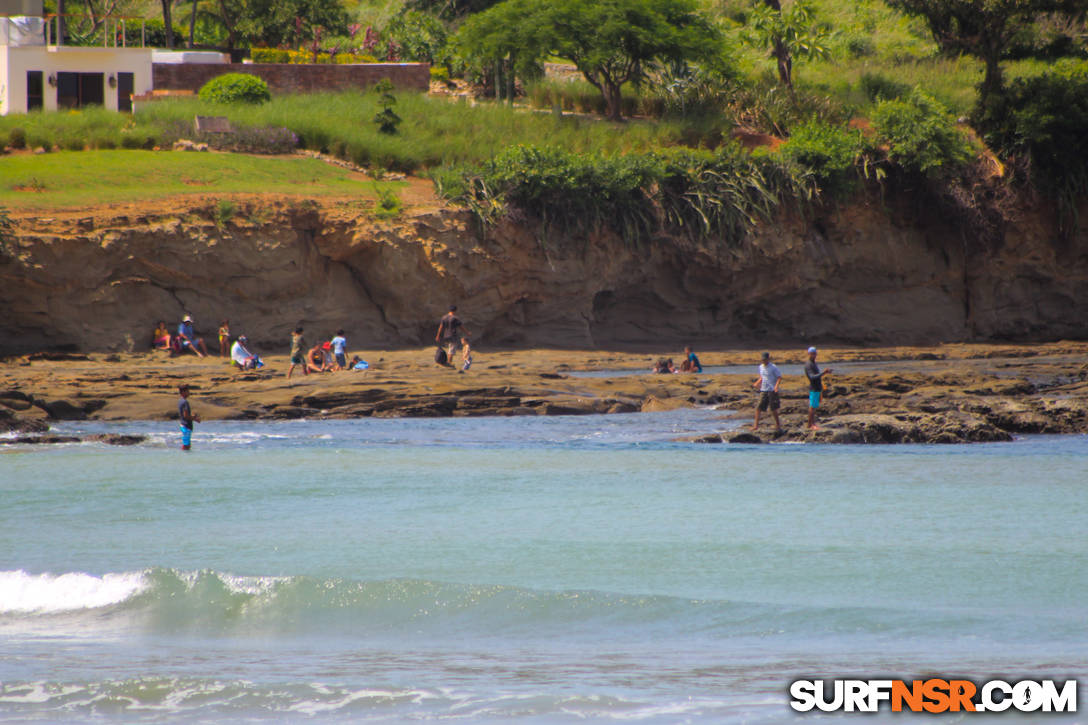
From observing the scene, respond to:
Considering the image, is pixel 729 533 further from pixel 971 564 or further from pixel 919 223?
pixel 919 223

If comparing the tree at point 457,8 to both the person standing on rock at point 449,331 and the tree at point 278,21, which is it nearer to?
the tree at point 278,21

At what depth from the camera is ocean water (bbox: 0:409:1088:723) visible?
7887mm

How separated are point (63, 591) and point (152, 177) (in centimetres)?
2540

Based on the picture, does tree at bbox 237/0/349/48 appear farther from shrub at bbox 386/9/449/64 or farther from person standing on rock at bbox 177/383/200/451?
person standing on rock at bbox 177/383/200/451

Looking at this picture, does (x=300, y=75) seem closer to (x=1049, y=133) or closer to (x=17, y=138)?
(x=17, y=138)

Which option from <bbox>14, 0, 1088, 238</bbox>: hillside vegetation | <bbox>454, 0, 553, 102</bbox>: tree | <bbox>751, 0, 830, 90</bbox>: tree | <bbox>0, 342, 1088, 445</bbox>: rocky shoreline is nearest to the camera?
<bbox>0, 342, 1088, 445</bbox>: rocky shoreline

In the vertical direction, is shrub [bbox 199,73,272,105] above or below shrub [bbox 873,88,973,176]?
above

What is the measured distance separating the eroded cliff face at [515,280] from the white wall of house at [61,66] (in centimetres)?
1367

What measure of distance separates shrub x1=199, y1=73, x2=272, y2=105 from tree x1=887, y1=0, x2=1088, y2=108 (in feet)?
73.3

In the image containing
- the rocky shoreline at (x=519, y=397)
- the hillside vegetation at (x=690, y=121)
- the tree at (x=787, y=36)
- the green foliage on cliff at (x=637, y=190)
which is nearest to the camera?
the rocky shoreline at (x=519, y=397)

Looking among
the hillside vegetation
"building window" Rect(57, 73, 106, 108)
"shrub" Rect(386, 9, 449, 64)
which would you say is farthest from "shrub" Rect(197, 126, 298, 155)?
"shrub" Rect(386, 9, 449, 64)

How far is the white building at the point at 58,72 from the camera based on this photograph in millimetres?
42031

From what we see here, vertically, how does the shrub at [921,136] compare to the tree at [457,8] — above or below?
below

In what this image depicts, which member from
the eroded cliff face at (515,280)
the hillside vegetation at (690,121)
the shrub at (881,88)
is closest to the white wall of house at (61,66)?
the hillside vegetation at (690,121)
